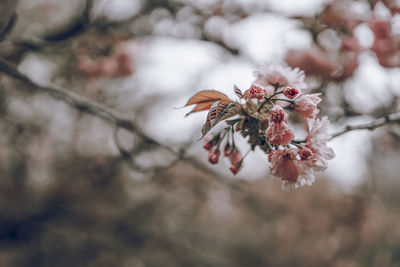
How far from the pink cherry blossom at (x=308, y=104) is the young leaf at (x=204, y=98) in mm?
207

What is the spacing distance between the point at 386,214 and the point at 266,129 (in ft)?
23.1

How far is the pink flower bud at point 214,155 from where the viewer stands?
917mm

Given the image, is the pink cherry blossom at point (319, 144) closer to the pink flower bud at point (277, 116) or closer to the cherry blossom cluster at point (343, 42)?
the pink flower bud at point (277, 116)

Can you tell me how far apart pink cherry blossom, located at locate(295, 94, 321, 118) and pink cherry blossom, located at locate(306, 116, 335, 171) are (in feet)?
0.08

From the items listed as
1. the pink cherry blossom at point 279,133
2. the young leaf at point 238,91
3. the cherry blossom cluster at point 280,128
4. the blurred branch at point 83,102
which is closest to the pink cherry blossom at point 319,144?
the cherry blossom cluster at point 280,128

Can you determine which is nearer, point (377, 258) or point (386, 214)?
point (377, 258)

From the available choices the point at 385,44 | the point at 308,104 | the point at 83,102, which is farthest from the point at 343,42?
the point at 83,102

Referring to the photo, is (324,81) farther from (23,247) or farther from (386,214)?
(386,214)

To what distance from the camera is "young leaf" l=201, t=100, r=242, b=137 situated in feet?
2.27

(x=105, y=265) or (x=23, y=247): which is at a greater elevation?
(x=23, y=247)

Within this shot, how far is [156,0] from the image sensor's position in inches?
90.4

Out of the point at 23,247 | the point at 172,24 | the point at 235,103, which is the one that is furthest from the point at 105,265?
the point at 235,103

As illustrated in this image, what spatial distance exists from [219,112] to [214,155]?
24cm

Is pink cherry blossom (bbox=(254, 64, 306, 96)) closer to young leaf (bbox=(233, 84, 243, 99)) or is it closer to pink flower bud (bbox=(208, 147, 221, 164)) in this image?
young leaf (bbox=(233, 84, 243, 99))
